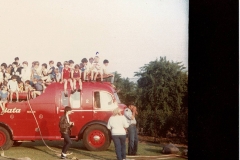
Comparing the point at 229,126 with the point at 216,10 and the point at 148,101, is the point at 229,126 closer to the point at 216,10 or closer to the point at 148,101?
the point at 148,101

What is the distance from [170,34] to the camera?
5109 millimetres

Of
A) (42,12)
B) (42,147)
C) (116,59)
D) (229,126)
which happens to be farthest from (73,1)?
(229,126)

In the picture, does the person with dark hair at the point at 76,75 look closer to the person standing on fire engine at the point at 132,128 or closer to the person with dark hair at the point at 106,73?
the person with dark hair at the point at 106,73

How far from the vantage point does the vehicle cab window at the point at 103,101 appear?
5086 mm

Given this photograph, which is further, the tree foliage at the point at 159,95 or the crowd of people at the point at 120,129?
the tree foliage at the point at 159,95

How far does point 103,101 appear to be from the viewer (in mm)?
5105

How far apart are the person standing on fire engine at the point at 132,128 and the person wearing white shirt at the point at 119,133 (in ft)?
0.37

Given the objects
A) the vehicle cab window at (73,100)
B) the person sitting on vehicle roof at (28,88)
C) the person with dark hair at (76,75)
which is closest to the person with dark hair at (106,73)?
the person with dark hair at (76,75)

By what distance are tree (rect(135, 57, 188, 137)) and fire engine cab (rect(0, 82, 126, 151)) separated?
1.42 feet

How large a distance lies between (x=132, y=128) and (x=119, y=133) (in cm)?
24

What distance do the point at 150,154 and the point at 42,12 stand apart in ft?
Result: 8.13

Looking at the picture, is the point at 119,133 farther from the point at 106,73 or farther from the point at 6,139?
the point at 6,139

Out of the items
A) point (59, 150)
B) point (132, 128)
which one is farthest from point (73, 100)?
point (132, 128)

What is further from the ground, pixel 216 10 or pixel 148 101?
pixel 216 10
